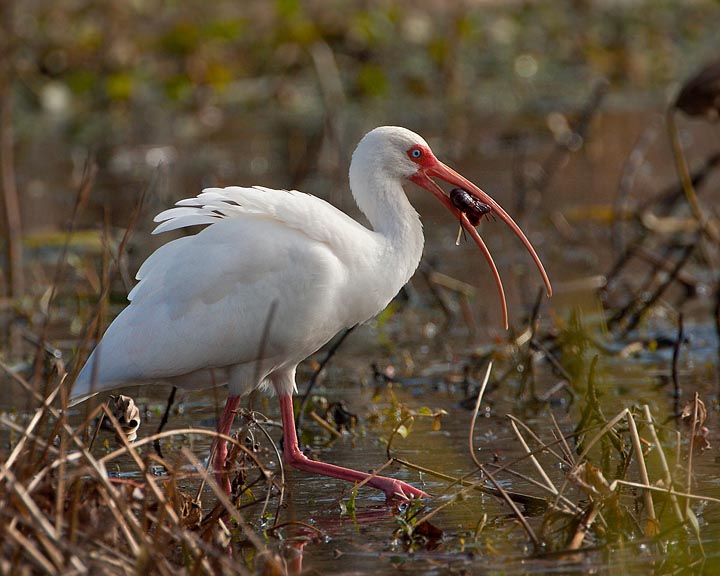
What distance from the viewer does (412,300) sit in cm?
928

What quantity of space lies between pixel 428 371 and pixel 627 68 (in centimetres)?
1156

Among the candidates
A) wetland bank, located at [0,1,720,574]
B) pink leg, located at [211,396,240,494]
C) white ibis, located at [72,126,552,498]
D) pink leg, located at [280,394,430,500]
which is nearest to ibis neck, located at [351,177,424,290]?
white ibis, located at [72,126,552,498]

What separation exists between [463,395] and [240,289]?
1873mm

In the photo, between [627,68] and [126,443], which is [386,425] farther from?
[627,68]

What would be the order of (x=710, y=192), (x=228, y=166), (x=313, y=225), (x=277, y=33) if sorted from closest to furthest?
(x=313, y=225) → (x=710, y=192) → (x=228, y=166) → (x=277, y=33)

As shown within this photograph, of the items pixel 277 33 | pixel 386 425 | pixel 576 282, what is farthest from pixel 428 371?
pixel 277 33

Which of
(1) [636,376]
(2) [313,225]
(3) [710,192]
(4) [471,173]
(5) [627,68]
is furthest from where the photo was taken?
(5) [627,68]

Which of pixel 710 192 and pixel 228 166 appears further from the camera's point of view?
pixel 228 166

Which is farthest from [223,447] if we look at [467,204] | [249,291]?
[467,204]

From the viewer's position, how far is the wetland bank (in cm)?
438

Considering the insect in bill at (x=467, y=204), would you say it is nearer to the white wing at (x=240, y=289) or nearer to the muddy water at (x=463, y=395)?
the white wing at (x=240, y=289)

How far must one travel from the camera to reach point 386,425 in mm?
6500

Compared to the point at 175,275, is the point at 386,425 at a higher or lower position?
lower

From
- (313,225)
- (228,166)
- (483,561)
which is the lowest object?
(228,166)
